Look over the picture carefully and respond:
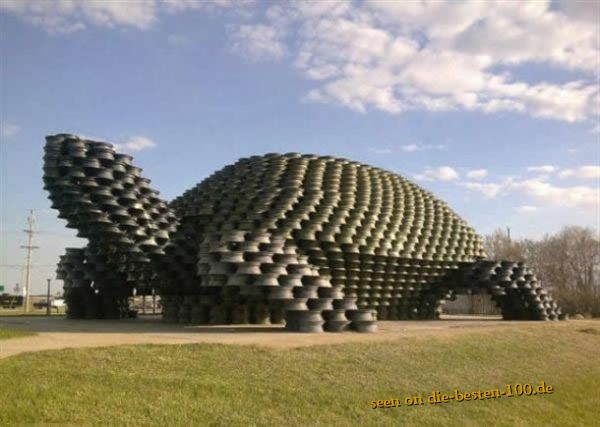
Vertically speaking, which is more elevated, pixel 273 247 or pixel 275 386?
pixel 273 247

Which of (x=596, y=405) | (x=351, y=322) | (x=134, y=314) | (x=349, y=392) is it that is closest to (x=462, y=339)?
(x=351, y=322)

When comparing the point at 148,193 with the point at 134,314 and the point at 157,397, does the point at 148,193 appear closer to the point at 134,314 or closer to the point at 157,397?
the point at 134,314

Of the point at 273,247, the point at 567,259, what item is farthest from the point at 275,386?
the point at 567,259

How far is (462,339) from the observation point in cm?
2577

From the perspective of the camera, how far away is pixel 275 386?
49.5 ft

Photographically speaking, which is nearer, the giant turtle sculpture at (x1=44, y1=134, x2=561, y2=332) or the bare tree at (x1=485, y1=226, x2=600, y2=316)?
the giant turtle sculpture at (x1=44, y1=134, x2=561, y2=332)

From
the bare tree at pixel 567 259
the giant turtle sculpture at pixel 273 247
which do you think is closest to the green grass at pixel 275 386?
the giant turtle sculpture at pixel 273 247

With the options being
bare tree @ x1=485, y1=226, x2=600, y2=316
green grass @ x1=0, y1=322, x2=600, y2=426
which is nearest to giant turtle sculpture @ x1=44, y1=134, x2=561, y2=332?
green grass @ x1=0, y1=322, x2=600, y2=426

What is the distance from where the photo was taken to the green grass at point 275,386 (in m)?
12.8

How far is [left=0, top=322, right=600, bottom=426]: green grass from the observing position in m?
12.8

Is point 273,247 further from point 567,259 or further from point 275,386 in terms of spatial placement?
point 567,259

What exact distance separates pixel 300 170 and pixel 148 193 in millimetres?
11303

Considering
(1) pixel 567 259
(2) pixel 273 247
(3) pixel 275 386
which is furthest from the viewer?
(1) pixel 567 259

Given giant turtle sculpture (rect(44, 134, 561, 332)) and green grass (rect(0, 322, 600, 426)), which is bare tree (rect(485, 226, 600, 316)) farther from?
green grass (rect(0, 322, 600, 426))
